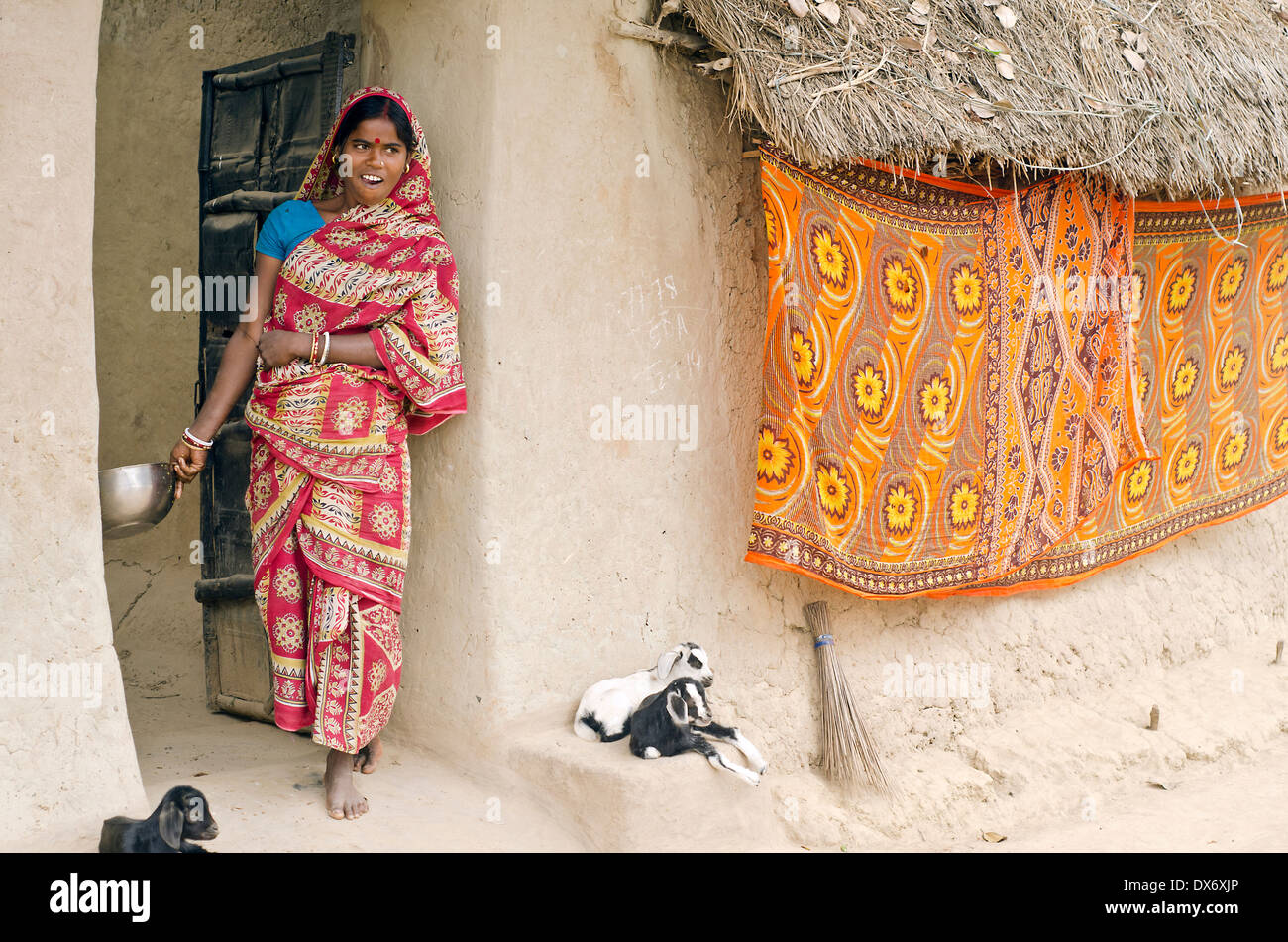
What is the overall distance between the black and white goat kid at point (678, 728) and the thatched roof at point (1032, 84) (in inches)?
64.1

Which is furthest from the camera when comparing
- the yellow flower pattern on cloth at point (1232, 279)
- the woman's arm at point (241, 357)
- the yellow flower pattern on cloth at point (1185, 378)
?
the yellow flower pattern on cloth at point (1232, 279)

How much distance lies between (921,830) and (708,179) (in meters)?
2.23

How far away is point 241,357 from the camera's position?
3.35 metres

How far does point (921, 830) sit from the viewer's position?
414 centimetres

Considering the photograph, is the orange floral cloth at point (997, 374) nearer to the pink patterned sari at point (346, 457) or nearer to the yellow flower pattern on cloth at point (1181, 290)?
the yellow flower pattern on cloth at point (1181, 290)

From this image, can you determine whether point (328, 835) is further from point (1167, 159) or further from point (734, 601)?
point (1167, 159)

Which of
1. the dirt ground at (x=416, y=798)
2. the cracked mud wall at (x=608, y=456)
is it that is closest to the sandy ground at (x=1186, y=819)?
the dirt ground at (x=416, y=798)

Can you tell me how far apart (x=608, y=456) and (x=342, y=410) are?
34.7 inches

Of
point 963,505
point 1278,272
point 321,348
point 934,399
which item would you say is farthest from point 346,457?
point 1278,272

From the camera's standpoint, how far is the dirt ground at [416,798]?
Answer: 3277mm

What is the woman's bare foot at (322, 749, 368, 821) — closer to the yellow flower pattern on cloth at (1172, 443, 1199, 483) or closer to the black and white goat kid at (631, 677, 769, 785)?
the black and white goat kid at (631, 677, 769, 785)

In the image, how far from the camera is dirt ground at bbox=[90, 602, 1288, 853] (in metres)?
3.28

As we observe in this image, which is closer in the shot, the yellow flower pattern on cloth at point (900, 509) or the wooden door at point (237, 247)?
the wooden door at point (237, 247)

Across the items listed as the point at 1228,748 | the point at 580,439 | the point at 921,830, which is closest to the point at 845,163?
the point at 580,439
